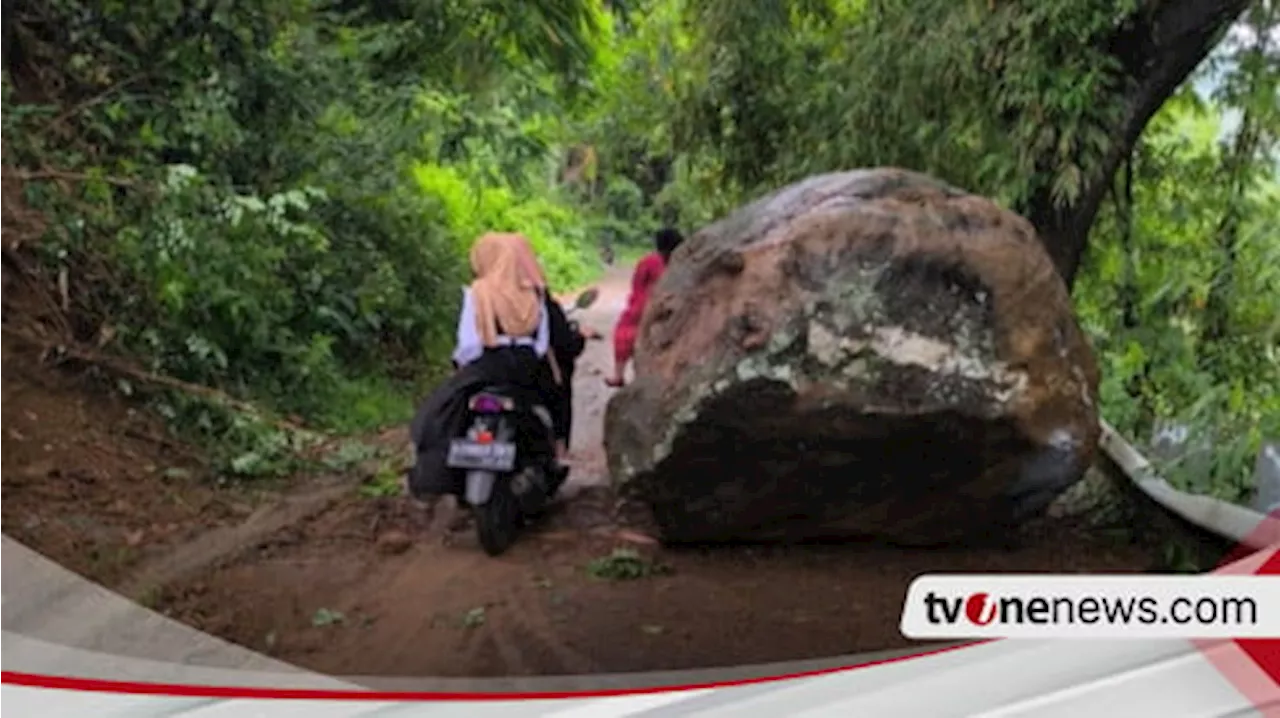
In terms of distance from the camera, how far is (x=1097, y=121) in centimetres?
126

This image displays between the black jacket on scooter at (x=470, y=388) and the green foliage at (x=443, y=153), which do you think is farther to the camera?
the black jacket on scooter at (x=470, y=388)

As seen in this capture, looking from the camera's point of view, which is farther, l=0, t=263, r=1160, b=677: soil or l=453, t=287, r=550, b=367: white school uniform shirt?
l=453, t=287, r=550, b=367: white school uniform shirt

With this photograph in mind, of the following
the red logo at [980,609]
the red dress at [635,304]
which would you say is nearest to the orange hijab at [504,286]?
the red dress at [635,304]

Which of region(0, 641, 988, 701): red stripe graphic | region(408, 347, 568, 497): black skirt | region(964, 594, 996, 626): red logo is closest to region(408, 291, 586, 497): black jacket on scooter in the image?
region(408, 347, 568, 497): black skirt

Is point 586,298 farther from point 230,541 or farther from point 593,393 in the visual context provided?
point 230,541

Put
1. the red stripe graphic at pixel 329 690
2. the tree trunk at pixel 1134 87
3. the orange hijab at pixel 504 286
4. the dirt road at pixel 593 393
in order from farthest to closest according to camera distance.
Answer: the tree trunk at pixel 1134 87
the dirt road at pixel 593 393
the orange hijab at pixel 504 286
the red stripe graphic at pixel 329 690

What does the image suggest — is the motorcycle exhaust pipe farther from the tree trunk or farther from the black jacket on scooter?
the tree trunk

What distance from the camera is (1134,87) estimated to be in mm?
1276

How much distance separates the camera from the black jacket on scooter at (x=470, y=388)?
3.48 feet

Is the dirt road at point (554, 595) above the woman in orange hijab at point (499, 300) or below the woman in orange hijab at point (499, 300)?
below

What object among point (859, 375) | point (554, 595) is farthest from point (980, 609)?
point (554, 595)

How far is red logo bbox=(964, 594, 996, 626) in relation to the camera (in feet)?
3.38

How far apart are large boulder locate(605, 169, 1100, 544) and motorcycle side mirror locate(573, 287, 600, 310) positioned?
0.06 m

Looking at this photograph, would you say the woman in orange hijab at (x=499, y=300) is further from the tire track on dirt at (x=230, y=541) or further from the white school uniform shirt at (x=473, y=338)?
the tire track on dirt at (x=230, y=541)
